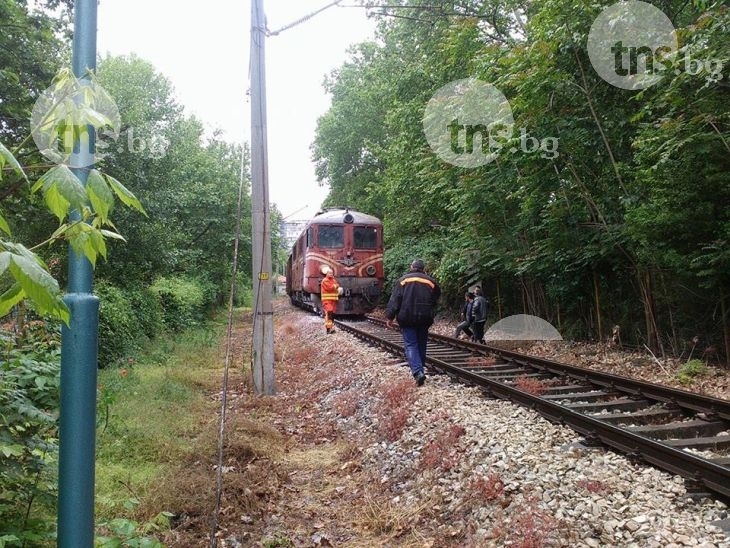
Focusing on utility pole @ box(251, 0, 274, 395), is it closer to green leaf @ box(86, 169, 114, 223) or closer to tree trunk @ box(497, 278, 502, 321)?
green leaf @ box(86, 169, 114, 223)

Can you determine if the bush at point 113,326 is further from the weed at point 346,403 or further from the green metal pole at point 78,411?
the green metal pole at point 78,411

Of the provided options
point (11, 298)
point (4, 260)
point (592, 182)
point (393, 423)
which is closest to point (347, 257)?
point (592, 182)

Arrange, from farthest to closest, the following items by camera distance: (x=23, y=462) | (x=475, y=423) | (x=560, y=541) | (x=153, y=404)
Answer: (x=153, y=404)
(x=475, y=423)
(x=560, y=541)
(x=23, y=462)

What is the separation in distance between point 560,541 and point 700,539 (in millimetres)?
766

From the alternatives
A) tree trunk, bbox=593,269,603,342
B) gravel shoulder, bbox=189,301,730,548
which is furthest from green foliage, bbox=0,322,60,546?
tree trunk, bbox=593,269,603,342

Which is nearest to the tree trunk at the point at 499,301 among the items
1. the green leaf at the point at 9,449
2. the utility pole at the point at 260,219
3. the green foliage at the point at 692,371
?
the green foliage at the point at 692,371

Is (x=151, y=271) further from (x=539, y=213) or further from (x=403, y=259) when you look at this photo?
(x=539, y=213)

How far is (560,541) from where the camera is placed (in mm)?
3260

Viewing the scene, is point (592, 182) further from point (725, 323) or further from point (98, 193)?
point (98, 193)

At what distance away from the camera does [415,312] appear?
733cm

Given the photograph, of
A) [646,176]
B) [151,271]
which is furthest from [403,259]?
[646,176]

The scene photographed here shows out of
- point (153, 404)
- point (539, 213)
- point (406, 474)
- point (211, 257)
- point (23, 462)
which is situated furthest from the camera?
point (211, 257)

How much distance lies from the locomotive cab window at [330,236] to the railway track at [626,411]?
8777 millimetres

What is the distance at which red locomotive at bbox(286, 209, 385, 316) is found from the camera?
17062 mm
